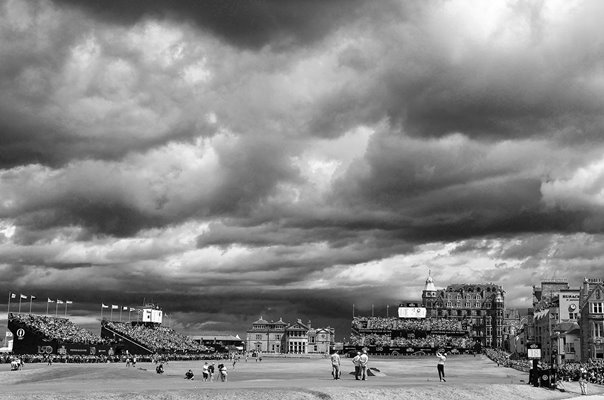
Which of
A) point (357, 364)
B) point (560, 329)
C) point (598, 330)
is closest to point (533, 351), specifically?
point (357, 364)

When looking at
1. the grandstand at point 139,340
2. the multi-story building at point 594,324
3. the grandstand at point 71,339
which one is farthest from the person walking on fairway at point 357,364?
the grandstand at point 139,340

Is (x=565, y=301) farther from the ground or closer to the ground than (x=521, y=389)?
farther from the ground

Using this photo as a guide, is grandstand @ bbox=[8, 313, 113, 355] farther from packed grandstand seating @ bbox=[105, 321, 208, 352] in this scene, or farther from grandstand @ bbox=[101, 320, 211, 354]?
packed grandstand seating @ bbox=[105, 321, 208, 352]

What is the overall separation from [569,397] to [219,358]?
123m

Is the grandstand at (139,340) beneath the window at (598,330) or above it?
beneath

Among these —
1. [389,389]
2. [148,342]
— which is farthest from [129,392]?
[148,342]

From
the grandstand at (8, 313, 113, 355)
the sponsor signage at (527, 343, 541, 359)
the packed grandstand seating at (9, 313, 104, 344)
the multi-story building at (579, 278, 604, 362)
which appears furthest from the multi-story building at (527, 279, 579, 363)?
the packed grandstand seating at (9, 313, 104, 344)

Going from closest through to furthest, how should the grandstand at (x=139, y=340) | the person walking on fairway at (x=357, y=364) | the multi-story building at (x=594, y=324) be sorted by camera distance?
the person walking on fairway at (x=357, y=364), the multi-story building at (x=594, y=324), the grandstand at (x=139, y=340)

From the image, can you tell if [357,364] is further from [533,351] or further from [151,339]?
[151,339]

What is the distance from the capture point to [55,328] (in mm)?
153375

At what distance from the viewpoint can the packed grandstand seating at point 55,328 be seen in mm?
143000

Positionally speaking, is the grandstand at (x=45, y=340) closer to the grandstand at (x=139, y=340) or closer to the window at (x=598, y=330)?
the grandstand at (x=139, y=340)

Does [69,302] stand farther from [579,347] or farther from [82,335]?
[579,347]

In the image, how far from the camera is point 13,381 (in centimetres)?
6372
